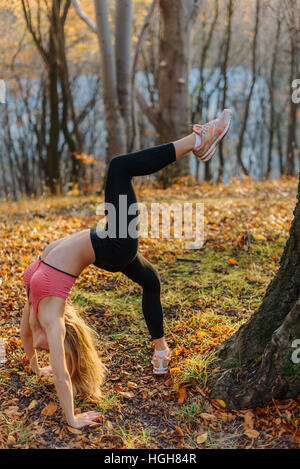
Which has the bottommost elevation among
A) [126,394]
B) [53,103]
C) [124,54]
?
[126,394]

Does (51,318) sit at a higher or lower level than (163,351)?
higher

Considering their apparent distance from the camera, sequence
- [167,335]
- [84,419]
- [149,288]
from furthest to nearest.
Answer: [167,335], [149,288], [84,419]

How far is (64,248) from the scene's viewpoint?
248 centimetres

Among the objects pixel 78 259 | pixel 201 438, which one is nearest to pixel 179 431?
pixel 201 438

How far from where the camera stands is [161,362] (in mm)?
2961

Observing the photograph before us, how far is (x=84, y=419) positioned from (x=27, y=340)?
76cm

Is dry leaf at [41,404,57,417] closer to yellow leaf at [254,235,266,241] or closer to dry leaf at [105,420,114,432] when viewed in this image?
dry leaf at [105,420,114,432]

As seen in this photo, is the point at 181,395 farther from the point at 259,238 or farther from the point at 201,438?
the point at 259,238

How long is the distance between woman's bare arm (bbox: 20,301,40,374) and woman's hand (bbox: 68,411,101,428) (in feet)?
2.12

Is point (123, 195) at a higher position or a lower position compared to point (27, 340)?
higher

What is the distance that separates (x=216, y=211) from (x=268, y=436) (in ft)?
15.2

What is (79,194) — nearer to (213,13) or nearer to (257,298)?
(257,298)

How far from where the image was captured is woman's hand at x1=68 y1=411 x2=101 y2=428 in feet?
7.92

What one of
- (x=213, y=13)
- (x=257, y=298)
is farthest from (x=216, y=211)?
(x=213, y=13)
